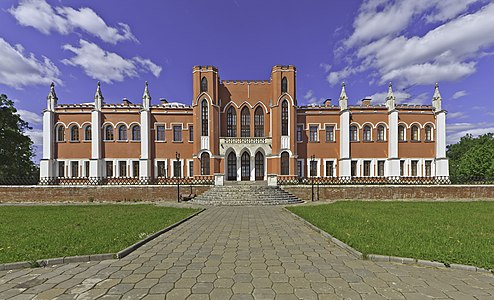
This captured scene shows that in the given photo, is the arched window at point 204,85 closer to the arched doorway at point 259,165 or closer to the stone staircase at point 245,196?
the arched doorway at point 259,165

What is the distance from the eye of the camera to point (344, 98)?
2856 centimetres

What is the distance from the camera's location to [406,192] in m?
20.5

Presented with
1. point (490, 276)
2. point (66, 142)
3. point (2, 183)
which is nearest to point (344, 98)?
point (490, 276)

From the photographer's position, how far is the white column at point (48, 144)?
26703 mm

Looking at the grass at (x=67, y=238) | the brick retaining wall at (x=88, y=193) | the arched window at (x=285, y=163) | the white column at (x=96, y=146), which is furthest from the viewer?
the white column at (x=96, y=146)

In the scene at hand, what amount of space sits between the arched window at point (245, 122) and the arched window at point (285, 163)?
15.7 feet

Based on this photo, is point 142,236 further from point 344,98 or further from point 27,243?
point 344,98

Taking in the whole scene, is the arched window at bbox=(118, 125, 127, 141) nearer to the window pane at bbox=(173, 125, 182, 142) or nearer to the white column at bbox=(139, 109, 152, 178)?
the white column at bbox=(139, 109, 152, 178)

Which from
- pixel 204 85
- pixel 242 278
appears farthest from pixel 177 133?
pixel 242 278

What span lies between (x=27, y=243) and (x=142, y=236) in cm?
276

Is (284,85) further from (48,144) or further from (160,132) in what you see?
(48,144)

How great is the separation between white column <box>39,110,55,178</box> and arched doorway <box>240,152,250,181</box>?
65.8ft

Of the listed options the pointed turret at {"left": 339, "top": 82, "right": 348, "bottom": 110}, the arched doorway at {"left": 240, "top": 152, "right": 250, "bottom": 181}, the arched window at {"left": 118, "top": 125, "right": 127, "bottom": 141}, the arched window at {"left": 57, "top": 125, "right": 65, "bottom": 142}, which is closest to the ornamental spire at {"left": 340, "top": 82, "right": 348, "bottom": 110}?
the pointed turret at {"left": 339, "top": 82, "right": 348, "bottom": 110}

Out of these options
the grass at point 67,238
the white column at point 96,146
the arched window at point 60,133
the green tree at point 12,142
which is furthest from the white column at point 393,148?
the green tree at point 12,142
